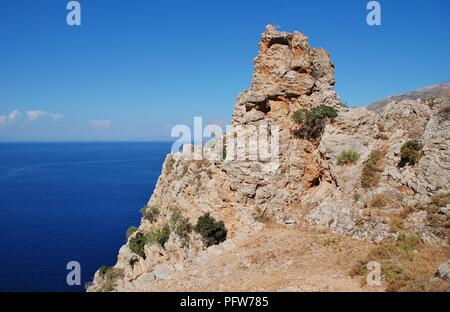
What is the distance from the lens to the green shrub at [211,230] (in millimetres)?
24141

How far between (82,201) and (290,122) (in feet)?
329

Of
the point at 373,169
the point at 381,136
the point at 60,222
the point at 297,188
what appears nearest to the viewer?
the point at 373,169

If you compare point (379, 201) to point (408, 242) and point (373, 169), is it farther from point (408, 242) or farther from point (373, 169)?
point (408, 242)

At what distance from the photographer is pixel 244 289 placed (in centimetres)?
1509

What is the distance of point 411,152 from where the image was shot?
64.7 feet

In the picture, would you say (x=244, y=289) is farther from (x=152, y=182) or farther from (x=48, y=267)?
(x=152, y=182)

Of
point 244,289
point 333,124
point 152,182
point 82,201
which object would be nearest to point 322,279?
point 244,289

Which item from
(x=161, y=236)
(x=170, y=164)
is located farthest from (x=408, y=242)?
(x=170, y=164)

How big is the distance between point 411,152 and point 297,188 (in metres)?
7.79

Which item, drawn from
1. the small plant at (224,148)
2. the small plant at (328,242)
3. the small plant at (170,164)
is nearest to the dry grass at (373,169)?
the small plant at (328,242)

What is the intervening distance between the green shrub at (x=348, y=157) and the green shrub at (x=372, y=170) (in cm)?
80

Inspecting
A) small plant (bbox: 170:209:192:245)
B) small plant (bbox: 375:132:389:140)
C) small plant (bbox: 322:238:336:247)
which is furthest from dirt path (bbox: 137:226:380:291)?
small plant (bbox: 375:132:389:140)
